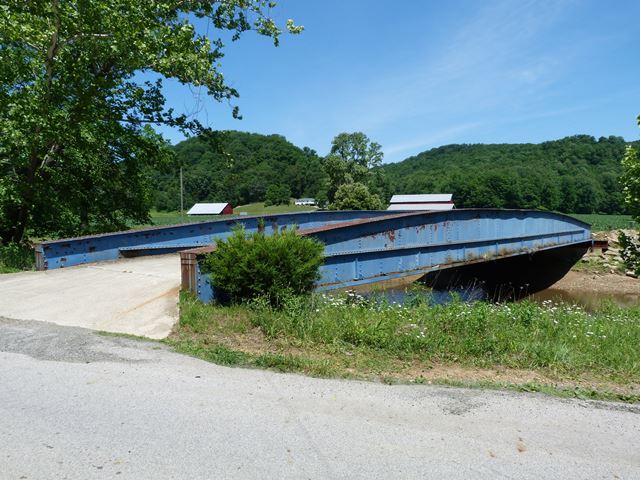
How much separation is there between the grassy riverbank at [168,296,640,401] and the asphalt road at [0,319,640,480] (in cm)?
43

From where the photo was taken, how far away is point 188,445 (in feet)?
11.1

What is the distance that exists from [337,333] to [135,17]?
10.3m

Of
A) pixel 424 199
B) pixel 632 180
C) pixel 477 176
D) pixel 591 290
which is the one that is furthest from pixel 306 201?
pixel 632 180

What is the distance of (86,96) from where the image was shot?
44.1 feet

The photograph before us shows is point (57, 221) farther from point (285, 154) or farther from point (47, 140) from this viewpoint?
point (285, 154)

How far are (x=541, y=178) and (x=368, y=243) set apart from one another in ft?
359

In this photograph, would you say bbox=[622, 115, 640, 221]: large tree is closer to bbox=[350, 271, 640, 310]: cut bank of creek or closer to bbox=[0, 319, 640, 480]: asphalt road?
bbox=[0, 319, 640, 480]: asphalt road

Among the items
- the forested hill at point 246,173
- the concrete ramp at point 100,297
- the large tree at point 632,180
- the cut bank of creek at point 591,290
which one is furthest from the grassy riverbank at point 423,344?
the forested hill at point 246,173

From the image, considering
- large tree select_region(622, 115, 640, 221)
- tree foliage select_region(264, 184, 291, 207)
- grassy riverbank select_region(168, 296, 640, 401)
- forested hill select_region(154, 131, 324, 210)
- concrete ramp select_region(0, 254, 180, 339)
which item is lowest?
grassy riverbank select_region(168, 296, 640, 401)

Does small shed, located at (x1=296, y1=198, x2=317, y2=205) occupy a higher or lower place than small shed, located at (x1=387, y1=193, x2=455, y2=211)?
higher

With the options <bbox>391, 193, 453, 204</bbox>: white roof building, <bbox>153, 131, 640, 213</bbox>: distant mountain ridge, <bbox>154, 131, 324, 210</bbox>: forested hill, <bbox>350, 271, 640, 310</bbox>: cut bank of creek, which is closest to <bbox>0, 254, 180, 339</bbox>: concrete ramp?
<bbox>350, 271, 640, 310</bbox>: cut bank of creek

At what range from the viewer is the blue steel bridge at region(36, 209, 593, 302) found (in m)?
9.93

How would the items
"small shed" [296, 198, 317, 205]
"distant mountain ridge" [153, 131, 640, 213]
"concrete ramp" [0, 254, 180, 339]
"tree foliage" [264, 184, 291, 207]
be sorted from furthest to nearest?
"tree foliage" [264, 184, 291, 207] < "small shed" [296, 198, 317, 205] < "distant mountain ridge" [153, 131, 640, 213] < "concrete ramp" [0, 254, 180, 339]

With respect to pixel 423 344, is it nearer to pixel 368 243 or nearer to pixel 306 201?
pixel 368 243
